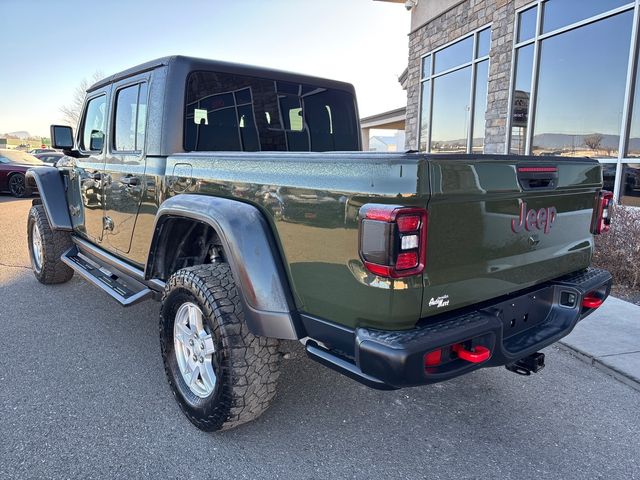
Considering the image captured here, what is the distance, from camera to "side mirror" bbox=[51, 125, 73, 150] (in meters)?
4.49

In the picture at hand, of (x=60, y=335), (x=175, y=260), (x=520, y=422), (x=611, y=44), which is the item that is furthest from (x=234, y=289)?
(x=611, y=44)

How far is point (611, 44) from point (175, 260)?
23.1 feet

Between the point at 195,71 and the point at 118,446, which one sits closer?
the point at 118,446

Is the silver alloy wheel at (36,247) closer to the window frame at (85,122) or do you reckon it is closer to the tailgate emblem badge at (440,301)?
the window frame at (85,122)

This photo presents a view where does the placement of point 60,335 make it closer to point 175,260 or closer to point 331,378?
point 175,260

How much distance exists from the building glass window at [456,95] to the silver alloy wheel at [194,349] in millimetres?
8239

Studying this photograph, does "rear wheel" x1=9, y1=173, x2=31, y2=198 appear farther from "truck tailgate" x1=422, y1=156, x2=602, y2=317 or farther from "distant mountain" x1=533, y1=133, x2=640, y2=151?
"truck tailgate" x1=422, y1=156, x2=602, y2=317

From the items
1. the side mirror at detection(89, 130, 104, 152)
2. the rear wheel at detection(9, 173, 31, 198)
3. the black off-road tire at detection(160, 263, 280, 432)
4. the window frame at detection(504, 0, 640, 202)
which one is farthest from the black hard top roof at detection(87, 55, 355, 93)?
the rear wheel at detection(9, 173, 31, 198)

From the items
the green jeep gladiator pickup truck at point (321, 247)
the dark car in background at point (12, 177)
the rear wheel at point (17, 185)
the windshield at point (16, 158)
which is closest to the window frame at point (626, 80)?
the green jeep gladiator pickup truck at point (321, 247)

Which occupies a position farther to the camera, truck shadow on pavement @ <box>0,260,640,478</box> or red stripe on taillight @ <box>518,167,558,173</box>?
truck shadow on pavement @ <box>0,260,640,478</box>

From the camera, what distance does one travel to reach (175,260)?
3.19 meters

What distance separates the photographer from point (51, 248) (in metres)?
5.05

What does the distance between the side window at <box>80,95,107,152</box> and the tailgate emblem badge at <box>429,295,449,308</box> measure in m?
3.27

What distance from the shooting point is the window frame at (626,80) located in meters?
6.48
